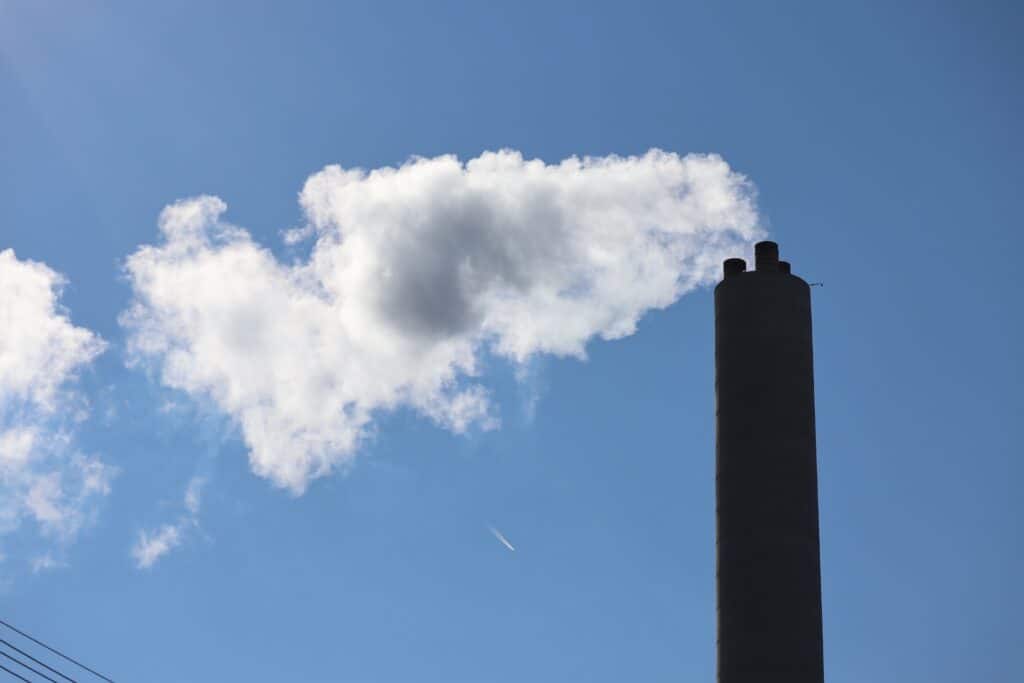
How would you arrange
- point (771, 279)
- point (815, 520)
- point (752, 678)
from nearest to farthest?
point (752, 678) → point (815, 520) → point (771, 279)

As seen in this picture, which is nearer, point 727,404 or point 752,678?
point 752,678

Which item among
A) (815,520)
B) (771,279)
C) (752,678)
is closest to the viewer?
(752,678)

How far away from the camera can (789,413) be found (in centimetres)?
4906

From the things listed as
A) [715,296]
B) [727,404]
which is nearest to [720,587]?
[727,404]

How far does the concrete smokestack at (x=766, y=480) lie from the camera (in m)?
46.0

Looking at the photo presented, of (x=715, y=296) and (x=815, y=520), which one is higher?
(x=715, y=296)

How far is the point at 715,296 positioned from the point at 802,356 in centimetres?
444

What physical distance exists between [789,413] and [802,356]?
2.68 m

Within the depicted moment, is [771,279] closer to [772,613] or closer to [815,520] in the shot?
[815,520]

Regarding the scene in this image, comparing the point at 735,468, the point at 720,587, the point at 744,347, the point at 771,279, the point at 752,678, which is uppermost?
the point at 771,279

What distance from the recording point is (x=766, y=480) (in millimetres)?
47750

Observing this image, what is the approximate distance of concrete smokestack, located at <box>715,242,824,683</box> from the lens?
151 ft

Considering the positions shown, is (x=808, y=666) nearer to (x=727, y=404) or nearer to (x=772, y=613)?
(x=772, y=613)

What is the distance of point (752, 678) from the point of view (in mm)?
45469
